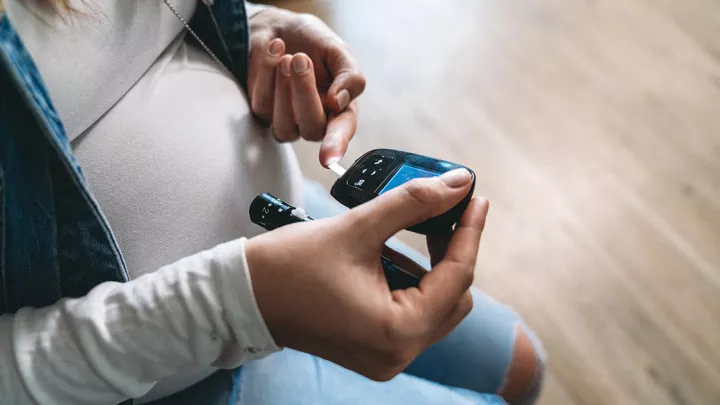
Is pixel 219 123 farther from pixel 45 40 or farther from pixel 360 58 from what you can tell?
pixel 360 58

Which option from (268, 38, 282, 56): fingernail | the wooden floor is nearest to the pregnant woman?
(268, 38, 282, 56): fingernail

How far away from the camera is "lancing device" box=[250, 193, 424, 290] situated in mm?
477

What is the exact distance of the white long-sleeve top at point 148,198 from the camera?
0.40 m

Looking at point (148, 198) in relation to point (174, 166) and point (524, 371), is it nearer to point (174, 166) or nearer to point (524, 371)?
point (174, 166)

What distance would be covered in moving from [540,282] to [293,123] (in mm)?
722

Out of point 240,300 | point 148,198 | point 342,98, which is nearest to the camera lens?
point 240,300

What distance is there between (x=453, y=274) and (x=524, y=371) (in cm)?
34

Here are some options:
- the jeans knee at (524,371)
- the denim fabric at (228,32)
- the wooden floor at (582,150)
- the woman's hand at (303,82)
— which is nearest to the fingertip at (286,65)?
the woman's hand at (303,82)

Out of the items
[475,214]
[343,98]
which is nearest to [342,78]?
[343,98]

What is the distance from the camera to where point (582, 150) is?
128 centimetres

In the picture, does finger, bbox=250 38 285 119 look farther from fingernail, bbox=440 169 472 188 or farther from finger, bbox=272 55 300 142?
fingernail, bbox=440 169 472 188

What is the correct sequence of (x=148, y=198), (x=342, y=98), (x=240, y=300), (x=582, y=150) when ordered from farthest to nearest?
(x=582, y=150) < (x=342, y=98) < (x=148, y=198) < (x=240, y=300)

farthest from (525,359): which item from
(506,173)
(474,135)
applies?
(474,135)

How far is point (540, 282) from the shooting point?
3.67 ft
